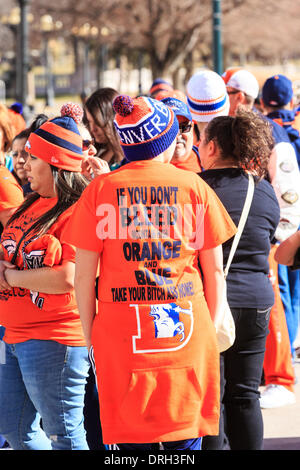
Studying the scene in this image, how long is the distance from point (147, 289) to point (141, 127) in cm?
61

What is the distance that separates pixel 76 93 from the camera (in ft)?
183

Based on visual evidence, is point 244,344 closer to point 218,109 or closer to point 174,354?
→ point 174,354

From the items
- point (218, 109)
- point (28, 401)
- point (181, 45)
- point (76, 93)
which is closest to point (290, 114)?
point (218, 109)

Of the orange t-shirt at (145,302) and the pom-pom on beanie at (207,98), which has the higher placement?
the pom-pom on beanie at (207,98)

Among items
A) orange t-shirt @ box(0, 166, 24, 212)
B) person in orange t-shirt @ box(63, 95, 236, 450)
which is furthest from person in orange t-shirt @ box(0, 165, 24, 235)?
person in orange t-shirt @ box(63, 95, 236, 450)

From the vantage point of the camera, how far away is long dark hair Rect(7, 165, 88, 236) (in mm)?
3416

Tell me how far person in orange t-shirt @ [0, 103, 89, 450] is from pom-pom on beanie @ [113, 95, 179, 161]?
2.04ft

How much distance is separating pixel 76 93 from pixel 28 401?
5352 centimetres

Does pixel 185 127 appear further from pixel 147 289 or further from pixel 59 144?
pixel 147 289

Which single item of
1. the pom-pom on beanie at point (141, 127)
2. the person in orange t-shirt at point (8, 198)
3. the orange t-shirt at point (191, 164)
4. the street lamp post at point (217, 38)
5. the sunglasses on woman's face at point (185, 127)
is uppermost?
the street lamp post at point (217, 38)

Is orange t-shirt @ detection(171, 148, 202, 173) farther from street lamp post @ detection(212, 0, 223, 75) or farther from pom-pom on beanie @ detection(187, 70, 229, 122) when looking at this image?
street lamp post @ detection(212, 0, 223, 75)

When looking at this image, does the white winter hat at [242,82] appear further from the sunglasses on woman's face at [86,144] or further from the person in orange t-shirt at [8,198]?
the person in orange t-shirt at [8,198]

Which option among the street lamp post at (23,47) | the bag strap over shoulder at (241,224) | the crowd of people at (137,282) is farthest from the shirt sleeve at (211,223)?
the street lamp post at (23,47)

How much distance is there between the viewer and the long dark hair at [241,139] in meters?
3.71
